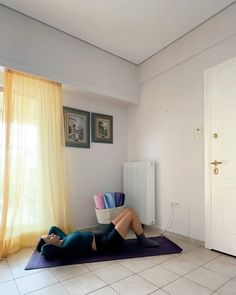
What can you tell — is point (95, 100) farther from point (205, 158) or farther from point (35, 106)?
point (205, 158)

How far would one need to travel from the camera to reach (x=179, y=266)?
2045 millimetres

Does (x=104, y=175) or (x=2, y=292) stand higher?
(x=104, y=175)

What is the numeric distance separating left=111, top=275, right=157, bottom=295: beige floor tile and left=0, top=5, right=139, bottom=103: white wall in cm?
231

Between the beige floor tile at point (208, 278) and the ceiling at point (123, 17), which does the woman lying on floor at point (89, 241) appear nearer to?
the beige floor tile at point (208, 278)

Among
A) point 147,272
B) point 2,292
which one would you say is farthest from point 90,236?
point 2,292

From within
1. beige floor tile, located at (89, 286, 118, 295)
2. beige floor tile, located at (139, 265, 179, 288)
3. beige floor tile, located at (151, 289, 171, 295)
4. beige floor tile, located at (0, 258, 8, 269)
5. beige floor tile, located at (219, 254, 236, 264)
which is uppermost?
beige floor tile, located at (151, 289, 171, 295)

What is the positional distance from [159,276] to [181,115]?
193cm

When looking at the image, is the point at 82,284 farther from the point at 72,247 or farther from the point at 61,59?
the point at 61,59

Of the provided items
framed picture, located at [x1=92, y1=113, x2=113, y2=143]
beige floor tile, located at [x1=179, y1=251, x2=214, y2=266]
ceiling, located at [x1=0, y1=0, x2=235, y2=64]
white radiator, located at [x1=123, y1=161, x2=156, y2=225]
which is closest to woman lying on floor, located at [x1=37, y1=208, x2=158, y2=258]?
beige floor tile, located at [x1=179, y1=251, x2=214, y2=266]

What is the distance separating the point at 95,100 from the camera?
339 centimetres

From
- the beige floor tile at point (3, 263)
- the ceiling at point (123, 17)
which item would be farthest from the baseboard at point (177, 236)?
the ceiling at point (123, 17)

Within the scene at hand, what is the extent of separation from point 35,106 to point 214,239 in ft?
8.66

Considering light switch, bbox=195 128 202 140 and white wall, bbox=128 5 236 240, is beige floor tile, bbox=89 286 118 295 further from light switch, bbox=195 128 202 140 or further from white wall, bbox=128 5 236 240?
light switch, bbox=195 128 202 140

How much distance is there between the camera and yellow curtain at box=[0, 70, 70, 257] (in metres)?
2.39
